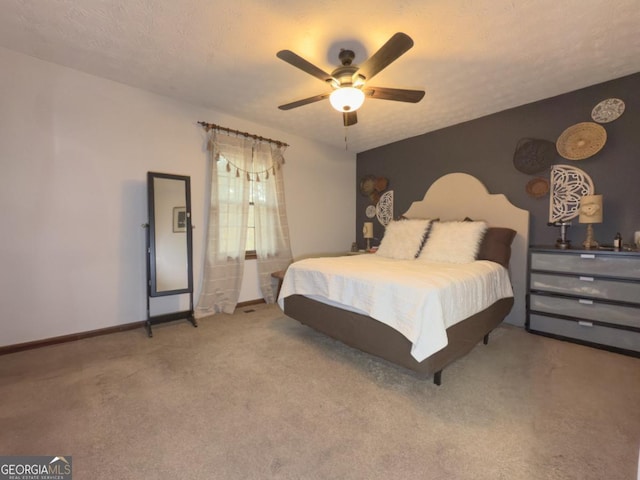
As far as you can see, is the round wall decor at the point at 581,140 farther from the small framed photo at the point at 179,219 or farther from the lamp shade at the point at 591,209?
the small framed photo at the point at 179,219

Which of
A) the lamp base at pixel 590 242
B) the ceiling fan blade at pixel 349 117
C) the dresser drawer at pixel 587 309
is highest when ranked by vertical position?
the ceiling fan blade at pixel 349 117

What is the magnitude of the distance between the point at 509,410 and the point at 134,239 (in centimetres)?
345

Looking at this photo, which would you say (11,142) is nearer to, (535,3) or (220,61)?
(220,61)

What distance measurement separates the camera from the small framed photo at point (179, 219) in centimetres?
296

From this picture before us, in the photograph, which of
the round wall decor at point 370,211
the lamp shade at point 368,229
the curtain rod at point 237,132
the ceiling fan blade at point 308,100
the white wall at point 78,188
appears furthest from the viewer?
the round wall decor at point 370,211

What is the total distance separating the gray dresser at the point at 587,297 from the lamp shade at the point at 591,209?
33 cm

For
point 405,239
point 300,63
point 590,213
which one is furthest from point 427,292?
point 590,213

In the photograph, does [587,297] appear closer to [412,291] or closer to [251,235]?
[412,291]

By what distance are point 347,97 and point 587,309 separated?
2.77 meters

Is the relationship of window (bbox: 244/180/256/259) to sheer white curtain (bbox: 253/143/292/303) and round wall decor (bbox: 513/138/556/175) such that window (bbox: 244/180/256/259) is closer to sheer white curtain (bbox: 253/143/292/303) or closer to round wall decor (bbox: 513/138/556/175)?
sheer white curtain (bbox: 253/143/292/303)

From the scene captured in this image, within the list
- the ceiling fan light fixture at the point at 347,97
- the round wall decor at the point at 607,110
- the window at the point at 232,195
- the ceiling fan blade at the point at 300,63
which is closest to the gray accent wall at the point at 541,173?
the round wall decor at the point at 607,110

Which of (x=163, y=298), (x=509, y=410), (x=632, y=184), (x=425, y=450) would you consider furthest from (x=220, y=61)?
(x=632, y=184)

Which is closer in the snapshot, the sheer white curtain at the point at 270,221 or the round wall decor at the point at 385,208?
the sheer white curtain at the point at 270,221

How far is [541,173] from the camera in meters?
3.04
